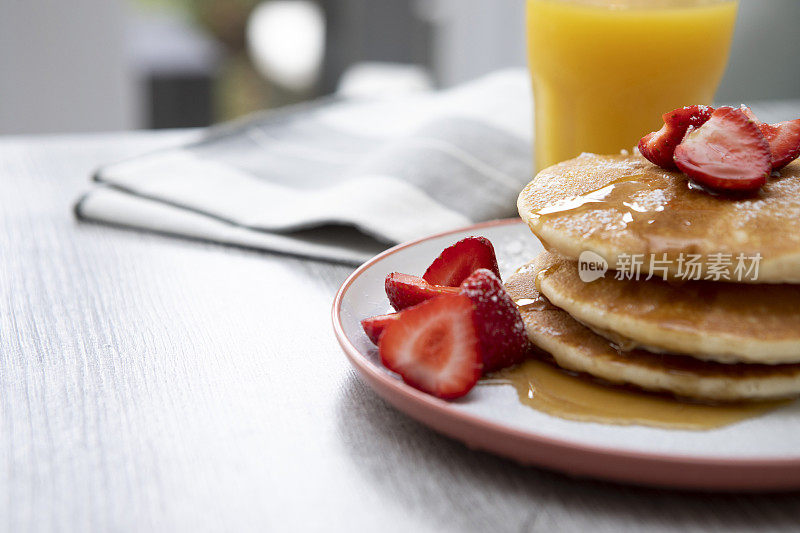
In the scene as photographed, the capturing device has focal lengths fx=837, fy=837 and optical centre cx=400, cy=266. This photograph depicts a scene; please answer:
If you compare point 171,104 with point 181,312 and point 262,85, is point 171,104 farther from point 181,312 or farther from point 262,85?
point 181,312

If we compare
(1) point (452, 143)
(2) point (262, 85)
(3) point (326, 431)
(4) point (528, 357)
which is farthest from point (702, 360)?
(2) point (262, 85)

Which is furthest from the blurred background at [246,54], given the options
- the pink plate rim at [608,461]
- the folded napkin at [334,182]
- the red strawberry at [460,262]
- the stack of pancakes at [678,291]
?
the pink plate rim at [608,461]

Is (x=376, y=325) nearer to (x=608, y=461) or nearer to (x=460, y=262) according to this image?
(x=460, y=262)

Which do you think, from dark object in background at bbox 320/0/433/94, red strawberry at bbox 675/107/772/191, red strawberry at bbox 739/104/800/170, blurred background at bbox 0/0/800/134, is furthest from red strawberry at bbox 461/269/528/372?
dark object in background at bbox 320/0/433/94

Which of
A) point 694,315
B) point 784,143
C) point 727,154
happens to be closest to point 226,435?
point 694,315

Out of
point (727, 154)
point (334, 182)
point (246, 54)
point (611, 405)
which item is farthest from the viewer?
point (246, 54)

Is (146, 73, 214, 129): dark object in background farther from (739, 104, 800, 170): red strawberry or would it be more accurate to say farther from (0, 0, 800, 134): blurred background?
(739, 104, 800, 170): red strawberry
